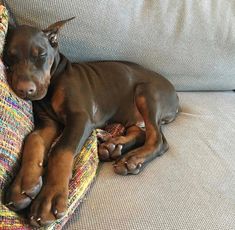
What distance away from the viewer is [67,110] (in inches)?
56.9

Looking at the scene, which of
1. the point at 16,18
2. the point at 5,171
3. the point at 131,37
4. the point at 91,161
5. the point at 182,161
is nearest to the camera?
the point at 5,171

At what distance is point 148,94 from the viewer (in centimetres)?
170

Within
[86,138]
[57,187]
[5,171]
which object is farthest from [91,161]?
[5,171]

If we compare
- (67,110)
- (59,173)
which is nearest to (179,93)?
(67,110)

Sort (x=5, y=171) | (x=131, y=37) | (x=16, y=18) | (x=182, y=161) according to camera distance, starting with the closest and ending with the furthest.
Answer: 1. (x=5, y=171)
2. (x=182, y=161)
3. (x=16, y=18)
4. (x=131, y=37)

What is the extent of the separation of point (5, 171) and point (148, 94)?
827mm

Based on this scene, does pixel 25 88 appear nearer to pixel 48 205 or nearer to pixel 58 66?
pixel 58 66

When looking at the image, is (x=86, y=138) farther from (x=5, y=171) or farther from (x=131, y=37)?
(x=131, y=37)

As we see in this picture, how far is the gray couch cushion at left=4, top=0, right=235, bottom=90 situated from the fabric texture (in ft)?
1.30

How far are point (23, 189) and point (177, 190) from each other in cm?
53

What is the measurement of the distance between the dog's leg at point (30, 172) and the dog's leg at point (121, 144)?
0.21m

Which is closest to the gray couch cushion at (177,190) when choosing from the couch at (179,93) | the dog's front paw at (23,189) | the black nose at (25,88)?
the couch at (179,93)

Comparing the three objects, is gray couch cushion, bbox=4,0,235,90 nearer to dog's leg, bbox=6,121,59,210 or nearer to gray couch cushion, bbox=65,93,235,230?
gray couch cushion, bbox=65,93,235,230

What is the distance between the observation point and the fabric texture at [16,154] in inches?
39.9
